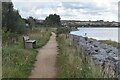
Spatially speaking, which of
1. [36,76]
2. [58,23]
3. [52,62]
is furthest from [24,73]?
[58,23]

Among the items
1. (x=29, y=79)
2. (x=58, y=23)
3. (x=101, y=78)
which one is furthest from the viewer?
(x=58, y=23)

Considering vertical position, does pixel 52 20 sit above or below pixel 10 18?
above

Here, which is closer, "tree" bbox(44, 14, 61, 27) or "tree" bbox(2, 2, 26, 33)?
"tree" bbox(2, 2, 26, 33)

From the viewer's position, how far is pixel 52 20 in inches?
3910

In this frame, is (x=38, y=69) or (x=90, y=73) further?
(x=38, y=69)

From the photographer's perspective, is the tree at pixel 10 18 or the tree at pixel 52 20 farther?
the tree at pixel 52 20

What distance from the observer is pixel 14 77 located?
1136 centimetres

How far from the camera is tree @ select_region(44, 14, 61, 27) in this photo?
96713 mm

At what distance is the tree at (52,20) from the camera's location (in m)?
96.7

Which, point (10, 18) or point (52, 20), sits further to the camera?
point (52, 20)

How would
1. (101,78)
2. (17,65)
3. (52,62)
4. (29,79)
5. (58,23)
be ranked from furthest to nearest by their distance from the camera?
1. (58,23)
2. (52,62)
3. (17,65)
4. (29,79)
5. (101,78)

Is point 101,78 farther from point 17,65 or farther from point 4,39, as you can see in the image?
point 4,39

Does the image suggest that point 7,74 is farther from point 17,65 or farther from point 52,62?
point 52,62

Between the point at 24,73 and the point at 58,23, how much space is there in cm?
9010
